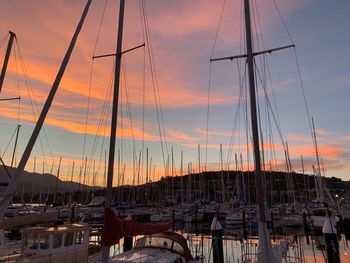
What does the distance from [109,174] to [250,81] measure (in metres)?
6.67

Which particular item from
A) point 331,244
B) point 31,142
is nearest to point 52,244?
point 31,142

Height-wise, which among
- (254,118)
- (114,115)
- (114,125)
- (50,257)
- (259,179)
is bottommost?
(50,257)

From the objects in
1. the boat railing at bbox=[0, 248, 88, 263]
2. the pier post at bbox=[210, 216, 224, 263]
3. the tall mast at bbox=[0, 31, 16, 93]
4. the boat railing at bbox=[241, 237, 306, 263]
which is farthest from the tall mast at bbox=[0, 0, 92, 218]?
the pier post at bbox=[210, 216, 224, 263]

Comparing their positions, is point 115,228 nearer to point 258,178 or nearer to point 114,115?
point 114,115

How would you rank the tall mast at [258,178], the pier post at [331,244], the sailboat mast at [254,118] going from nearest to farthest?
the tall mast at [258,178], the sailboat mast at [254,118], the pier post at [331,244]

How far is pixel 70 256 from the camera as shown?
1568 centimetres

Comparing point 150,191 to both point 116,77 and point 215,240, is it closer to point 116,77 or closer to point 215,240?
point 215,240

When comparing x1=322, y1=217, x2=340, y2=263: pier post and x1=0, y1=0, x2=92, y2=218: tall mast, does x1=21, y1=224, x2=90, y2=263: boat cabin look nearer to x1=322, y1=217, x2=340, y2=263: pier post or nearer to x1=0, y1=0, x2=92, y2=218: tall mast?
x1=0, y1=0, x2=92, y2=218: tall mast

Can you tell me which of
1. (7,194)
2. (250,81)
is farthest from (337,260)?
(7,194)

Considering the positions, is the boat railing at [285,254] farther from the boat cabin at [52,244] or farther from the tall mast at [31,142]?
the tall mast at [31,142]

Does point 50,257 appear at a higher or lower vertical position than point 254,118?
lower

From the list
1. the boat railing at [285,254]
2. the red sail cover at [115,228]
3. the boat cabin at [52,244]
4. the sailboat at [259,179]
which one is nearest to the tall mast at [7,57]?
the boat cabin at [52,244]

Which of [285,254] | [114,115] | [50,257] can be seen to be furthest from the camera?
[285,254]

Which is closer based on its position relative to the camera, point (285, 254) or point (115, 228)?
point (115, 228)
